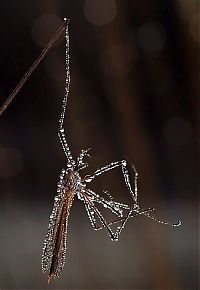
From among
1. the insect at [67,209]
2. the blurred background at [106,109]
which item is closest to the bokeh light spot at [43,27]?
the blurred background at [106,109]

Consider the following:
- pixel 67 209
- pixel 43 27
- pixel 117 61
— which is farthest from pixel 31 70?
pixel 117 61

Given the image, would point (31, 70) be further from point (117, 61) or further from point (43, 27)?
point (117, 61)

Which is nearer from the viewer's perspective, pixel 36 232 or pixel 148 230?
pixel 148 230

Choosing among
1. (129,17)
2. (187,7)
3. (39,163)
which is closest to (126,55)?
(129,17)

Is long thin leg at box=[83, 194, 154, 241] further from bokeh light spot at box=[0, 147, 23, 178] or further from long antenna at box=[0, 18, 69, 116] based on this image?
bokeh light spot at box=[0, 147, 23, 178]

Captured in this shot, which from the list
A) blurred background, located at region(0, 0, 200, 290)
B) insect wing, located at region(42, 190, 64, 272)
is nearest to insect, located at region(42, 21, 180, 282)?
insect wing, located at region(42, 190, 64, 272)

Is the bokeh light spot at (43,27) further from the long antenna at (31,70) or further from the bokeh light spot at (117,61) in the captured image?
the long antenna at (31,70)

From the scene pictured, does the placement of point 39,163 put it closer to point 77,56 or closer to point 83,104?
point 83,104
